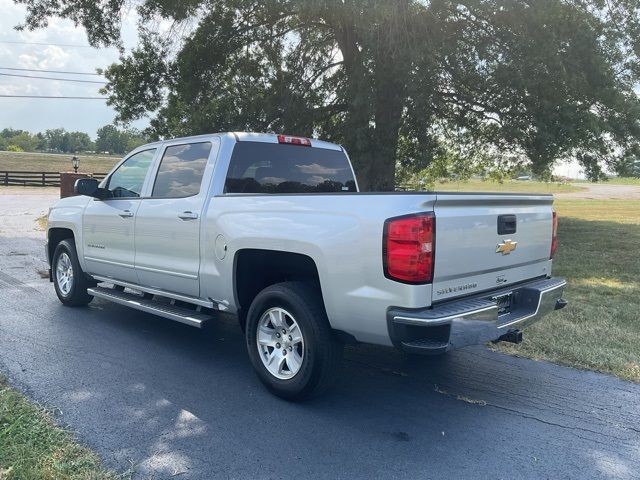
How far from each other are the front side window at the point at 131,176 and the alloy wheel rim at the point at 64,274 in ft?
4.13

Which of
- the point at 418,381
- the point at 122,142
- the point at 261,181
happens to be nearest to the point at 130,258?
the point at 261,181

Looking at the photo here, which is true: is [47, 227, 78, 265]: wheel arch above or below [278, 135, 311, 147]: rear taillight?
below

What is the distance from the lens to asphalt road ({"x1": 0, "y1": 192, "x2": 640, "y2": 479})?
10.5ft

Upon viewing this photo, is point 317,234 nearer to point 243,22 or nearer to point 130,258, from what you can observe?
point 130,258

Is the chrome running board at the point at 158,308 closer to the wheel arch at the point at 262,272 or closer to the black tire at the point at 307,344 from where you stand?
the wheel arch at the point at 262,272

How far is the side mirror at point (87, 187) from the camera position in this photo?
5.72 m

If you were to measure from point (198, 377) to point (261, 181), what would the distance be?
180 cm

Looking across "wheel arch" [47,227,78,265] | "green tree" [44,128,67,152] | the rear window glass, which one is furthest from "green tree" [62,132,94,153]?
the rear window glass

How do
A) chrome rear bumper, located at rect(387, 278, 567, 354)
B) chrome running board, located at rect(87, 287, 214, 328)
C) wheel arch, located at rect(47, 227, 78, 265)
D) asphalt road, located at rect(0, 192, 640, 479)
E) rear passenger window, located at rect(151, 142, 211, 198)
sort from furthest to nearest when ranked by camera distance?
wheel arch, located at rect(47, 227, 78, 265) < rear passenger window, located at rect(151, 142, 211, 198) < chrome running board, located at rect(87, 287, 214, 328) < chrome rear bumper, located at rect(387, 278, 567, 354) < asphalt road, located at rect(0, 192, 640, 479)

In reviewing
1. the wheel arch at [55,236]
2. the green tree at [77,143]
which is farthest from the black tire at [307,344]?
the green tree at [77,143]

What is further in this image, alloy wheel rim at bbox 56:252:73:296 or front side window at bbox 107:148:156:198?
alloy wheel rim at bbox 56:252:73:296

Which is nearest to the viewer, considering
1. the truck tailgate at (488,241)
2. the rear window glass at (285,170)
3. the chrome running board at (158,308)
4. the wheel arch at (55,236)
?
the truck tailgate at (488,241)

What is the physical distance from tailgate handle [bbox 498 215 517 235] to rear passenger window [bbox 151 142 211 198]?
256cm

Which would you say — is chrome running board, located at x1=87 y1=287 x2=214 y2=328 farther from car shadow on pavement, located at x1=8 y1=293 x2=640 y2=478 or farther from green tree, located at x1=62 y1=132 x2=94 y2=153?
green tree, located at x1=62 y1=132 x2=94 y2=153
